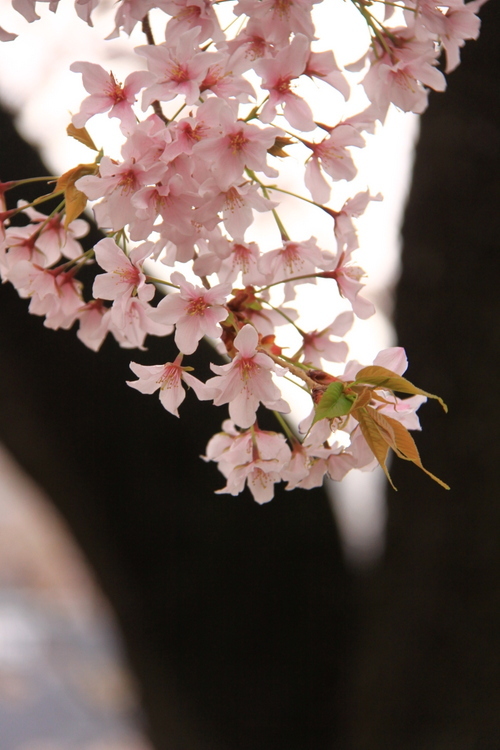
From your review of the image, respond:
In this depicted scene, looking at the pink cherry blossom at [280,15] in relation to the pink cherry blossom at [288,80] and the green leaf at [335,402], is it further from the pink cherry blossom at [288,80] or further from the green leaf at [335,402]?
the green leaf at [335,402]

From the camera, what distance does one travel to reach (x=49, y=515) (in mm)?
1103

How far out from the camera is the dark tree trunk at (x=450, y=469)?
0.97 meters

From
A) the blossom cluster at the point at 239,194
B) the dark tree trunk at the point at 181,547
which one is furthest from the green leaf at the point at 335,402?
the dark tree trunk at the point at 181,547

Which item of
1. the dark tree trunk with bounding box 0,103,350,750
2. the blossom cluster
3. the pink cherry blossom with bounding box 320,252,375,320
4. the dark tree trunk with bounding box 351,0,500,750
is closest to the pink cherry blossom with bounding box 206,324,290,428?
the blossom cluster

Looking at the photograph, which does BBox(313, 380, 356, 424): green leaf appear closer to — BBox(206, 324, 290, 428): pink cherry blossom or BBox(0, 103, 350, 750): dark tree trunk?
BBox(206, 324, 290, 428): pink cherry blossom

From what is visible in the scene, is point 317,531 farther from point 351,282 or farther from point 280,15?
point 280,15

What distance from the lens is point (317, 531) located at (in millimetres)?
1088

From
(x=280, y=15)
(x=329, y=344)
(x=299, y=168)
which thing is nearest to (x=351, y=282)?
(x=329, y=344)

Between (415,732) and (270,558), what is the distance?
0.37m

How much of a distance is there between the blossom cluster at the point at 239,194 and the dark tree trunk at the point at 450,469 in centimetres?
56

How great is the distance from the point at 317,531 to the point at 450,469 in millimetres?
230

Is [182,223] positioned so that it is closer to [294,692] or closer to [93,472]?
[93,472]

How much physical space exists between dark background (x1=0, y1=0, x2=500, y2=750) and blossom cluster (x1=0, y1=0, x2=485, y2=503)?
493mm

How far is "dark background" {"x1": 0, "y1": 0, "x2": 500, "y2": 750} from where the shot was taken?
3.11 ft
